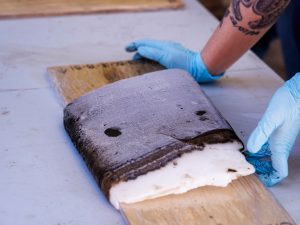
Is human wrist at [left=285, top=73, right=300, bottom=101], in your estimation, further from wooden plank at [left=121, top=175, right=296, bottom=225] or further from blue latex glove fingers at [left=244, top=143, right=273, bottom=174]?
wooden plank at [left=121, top=175, right=296, bottom=225]

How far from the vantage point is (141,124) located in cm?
129

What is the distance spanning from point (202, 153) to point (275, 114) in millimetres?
211

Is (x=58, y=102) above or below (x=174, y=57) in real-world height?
below

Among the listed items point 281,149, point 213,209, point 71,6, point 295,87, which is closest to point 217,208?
point 213,209

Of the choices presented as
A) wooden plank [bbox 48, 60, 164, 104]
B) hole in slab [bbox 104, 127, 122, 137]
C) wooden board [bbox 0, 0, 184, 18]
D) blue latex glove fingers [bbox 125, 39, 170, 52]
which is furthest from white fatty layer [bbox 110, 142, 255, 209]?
wooden board [bbox 0, 0, 184, 18]

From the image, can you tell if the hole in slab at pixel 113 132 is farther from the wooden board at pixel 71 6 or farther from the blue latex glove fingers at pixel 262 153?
the wooden board at pixel 71 6

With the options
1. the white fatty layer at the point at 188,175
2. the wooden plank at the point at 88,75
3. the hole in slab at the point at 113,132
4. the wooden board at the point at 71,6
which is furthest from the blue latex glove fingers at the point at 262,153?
the wooden board at the point at 71,6

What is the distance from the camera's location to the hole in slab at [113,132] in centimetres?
126

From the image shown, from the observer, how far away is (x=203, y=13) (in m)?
2.19

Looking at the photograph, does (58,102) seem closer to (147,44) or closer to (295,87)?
(147,44)

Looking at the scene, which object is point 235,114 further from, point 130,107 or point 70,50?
point 70,50

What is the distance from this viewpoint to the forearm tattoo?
1.51 m

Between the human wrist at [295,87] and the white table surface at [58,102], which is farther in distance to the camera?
the human wrist at [295,87]

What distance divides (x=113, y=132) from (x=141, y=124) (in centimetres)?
7
